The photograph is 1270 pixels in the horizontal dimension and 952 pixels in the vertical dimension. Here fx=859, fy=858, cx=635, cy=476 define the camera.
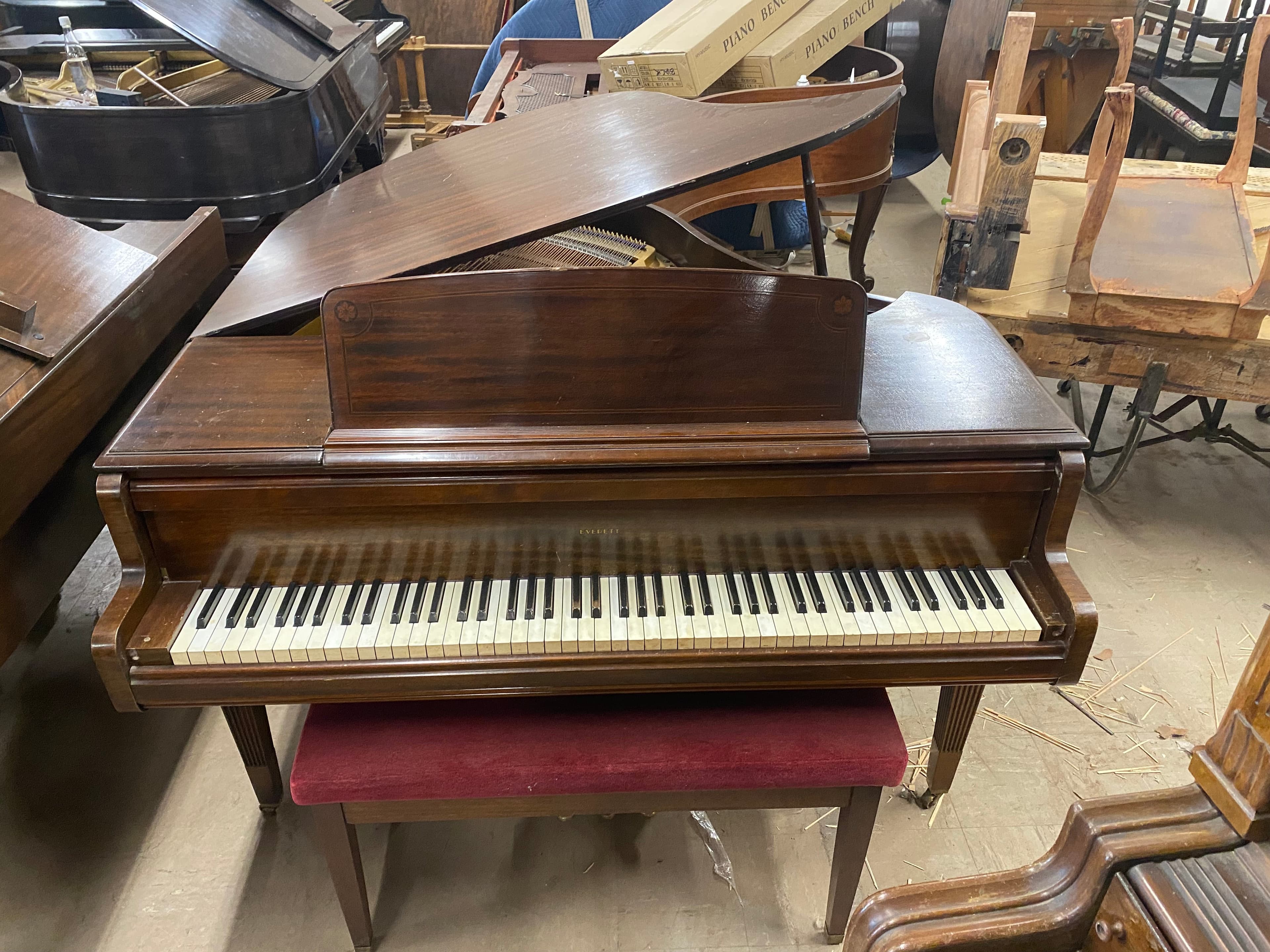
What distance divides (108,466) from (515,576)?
753mm

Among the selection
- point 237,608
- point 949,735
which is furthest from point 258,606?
point 949,735

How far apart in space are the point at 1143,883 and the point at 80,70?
5.21m

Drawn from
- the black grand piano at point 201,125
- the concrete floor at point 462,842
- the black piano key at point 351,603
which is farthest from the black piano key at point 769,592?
the black grand piano at point 201,125

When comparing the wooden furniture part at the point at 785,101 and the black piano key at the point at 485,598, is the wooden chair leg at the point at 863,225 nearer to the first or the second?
the wooden furniture part at the point at 785,101

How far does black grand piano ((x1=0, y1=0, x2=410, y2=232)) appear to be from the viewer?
358cm

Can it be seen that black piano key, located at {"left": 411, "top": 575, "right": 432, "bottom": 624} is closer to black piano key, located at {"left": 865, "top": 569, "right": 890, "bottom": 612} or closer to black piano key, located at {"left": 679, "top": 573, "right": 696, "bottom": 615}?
black piano key, located at {"left": 679, "top": 573, "right": 696, "bottom": 615}

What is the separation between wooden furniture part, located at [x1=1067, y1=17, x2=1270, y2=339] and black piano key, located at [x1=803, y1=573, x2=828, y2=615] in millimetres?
1557

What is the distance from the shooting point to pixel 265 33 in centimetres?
396

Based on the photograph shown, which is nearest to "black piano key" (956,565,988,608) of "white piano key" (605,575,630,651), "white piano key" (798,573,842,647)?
"white piano key" (798,573,842,647)

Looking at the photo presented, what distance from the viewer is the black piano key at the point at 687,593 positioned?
1672 mm

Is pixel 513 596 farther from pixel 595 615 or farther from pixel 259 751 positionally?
pixel 259 751

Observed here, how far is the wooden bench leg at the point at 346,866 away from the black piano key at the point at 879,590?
44.6 inches

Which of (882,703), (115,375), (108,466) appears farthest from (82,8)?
(882,703)

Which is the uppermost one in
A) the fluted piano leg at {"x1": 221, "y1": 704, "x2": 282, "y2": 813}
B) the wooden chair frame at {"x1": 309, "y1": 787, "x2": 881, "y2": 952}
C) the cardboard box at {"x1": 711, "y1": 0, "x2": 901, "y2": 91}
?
the cardboard box at {"x1": 711, "y1": 0, "x2": 901, "y2": 91}
